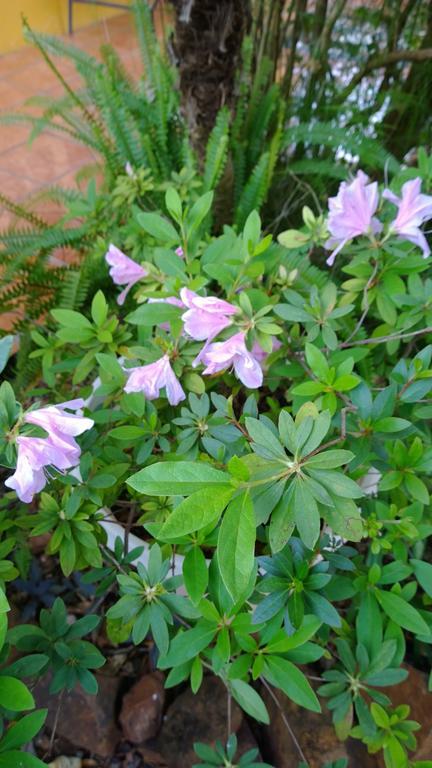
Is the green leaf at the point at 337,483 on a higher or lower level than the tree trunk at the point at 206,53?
lower

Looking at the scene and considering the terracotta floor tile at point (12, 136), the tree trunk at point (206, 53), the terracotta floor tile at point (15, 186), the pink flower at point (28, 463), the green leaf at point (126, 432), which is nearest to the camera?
the pink flower at point (28, 463)

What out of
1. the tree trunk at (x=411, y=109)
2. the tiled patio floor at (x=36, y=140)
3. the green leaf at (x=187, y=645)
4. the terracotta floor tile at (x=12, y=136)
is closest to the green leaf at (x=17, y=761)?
the green leaf at (x=187, y=645)

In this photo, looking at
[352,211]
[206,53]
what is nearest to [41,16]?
[206,53]

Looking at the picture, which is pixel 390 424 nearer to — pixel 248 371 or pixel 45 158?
pixel 248 371

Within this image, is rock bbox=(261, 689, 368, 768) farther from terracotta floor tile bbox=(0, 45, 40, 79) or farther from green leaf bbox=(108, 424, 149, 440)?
terracotta floor tile bbox=(0, 45, 40, 79)

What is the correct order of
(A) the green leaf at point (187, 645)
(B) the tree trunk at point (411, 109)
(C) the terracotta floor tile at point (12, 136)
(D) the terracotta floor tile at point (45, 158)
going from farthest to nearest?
(C) the terracotta floor tile at point (12, 136), (D) the terracotta floor tile at point (45, 158), (B) the tree trunk at point (411, 109), (A) the green leaf at point (187, 645)

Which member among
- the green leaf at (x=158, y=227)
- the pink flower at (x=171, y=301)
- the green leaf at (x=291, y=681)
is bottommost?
the green leaf at (x=291, y=681)

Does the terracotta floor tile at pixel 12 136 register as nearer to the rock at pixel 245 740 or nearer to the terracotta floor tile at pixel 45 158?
the terracotta floor tile at pixel 45 158

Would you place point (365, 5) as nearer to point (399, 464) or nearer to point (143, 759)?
point (399, 464)
